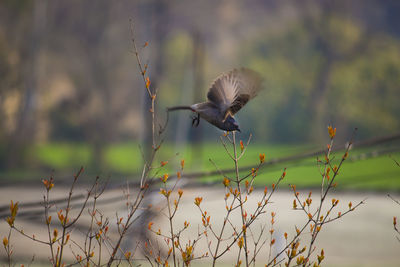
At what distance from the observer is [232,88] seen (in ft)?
4.83

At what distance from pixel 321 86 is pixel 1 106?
10.5 metres

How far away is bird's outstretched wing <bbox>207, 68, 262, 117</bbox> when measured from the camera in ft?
4.80

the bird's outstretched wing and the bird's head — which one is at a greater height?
the bird's outstretched wing

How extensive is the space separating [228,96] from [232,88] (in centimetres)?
3

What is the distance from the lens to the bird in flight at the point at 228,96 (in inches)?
56.9

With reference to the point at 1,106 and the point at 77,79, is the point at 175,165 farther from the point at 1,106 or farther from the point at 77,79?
the point at 1,106

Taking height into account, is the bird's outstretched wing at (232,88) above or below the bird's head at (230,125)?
above

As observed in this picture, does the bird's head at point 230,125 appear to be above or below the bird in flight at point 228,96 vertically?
below

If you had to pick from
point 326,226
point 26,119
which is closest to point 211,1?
point 26,119

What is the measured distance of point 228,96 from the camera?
4.83 ft

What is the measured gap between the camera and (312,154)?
1841 millimetres

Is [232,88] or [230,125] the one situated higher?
[232,88]

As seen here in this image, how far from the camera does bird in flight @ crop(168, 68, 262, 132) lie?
145cm

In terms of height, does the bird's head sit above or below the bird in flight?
below
